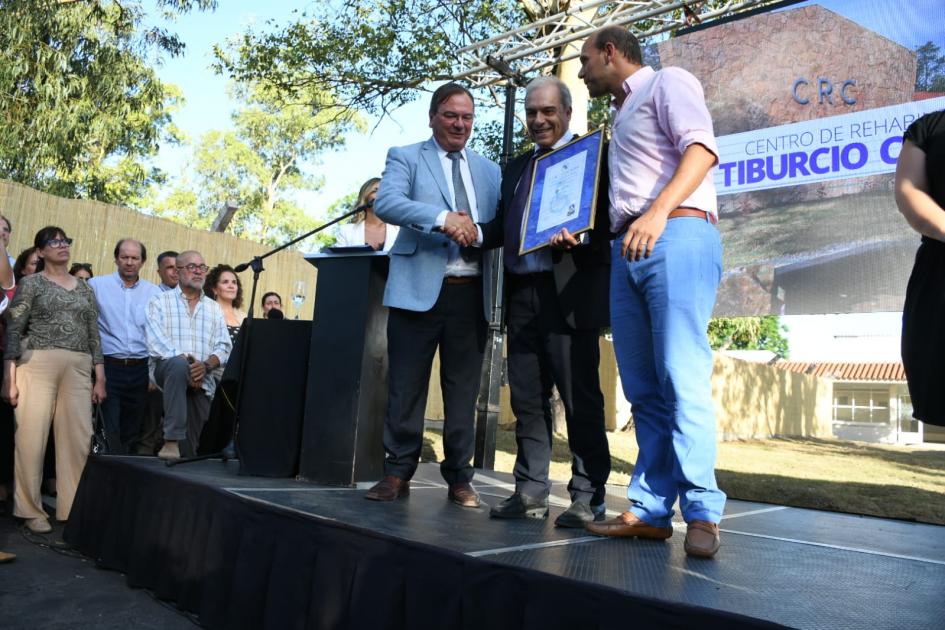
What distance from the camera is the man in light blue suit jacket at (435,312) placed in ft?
10.8

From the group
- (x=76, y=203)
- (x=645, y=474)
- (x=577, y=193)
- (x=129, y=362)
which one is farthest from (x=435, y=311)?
(x=76, y=203)

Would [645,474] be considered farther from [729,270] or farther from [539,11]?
[539,11]

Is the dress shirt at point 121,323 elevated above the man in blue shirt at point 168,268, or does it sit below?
below

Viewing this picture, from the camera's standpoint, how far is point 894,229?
236 inches

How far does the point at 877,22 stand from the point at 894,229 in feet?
5.63

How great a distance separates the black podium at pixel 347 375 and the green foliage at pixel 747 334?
88.7 ft

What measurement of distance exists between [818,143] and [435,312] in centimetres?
447

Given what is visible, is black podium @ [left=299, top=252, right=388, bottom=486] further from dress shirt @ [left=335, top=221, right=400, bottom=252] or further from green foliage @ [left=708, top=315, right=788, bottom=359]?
green foliage @ [left=708, top=315, right=788, bottom=359]

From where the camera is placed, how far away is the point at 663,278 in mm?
2441

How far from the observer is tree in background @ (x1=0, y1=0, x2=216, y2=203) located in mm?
12812

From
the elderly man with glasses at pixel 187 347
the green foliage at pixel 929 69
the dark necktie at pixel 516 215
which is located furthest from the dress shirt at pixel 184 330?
the green foliage at pixel 929 69

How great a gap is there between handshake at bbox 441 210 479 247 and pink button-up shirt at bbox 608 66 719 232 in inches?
24.4

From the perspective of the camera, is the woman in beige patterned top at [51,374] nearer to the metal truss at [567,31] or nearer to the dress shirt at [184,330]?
the dress shirt at [184,330]

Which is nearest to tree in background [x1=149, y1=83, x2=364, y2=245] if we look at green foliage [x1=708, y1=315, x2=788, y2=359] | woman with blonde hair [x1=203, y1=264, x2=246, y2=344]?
green foliage [x1=708, y1=315, x2=788, y2=359]
